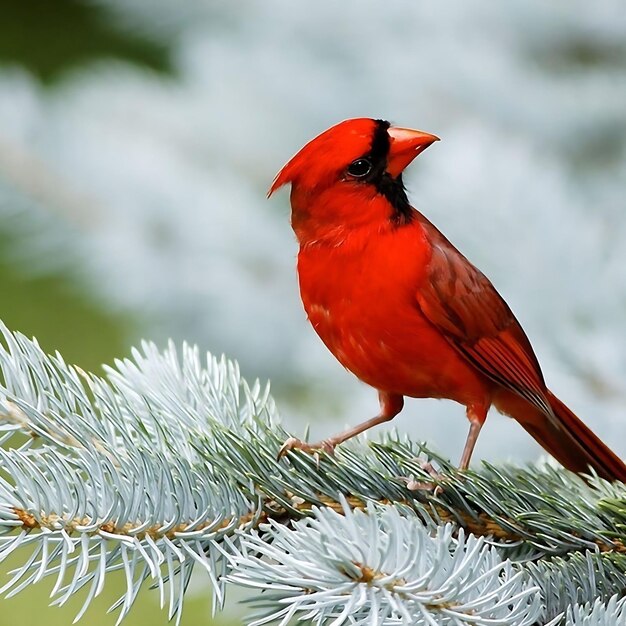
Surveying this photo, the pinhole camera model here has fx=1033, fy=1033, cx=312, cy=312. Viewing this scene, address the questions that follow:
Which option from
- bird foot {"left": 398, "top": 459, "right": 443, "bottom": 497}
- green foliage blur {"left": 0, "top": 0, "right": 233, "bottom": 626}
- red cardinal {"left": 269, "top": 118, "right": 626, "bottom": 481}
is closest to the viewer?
bird foot {"left": 398, "top": 459, "right": 443, "bottom": 497}

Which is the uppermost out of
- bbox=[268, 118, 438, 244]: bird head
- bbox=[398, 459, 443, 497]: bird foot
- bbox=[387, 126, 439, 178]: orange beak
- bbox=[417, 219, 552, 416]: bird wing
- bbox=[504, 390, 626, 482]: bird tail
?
bbox=[387, 126, 439, 178]: orange beak

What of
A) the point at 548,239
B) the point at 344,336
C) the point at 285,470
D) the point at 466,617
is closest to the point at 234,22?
the point at 548,239

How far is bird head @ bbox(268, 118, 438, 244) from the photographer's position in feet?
4.11

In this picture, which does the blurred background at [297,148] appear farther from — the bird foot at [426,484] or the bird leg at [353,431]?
the bird foot at [426,484]

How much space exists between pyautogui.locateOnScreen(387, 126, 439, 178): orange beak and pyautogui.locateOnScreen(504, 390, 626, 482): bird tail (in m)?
0.35

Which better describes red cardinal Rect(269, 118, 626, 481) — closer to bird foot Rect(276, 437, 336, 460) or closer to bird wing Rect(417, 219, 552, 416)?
bird wing Rect(417, 219, 552, 416)

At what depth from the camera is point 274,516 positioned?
96 centimetres

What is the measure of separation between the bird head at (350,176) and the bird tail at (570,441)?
0.31 m

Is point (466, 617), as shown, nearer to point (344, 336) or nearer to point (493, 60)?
point (344, 336)

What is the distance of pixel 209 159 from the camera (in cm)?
194

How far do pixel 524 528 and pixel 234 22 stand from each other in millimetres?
1958

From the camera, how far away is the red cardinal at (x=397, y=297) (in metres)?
1.23

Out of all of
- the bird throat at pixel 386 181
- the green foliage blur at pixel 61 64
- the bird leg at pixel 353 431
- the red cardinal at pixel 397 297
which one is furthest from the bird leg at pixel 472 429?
the green foliage blur at pixel 61 64

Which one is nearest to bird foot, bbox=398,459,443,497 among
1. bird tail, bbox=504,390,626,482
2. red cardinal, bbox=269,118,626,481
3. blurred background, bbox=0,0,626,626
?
red cardinal, bbox=269,118,626,481
